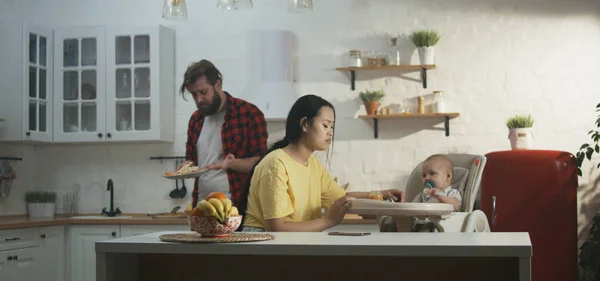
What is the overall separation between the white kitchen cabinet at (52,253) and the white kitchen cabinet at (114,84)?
751 mm

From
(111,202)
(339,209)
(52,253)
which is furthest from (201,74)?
(339,209)

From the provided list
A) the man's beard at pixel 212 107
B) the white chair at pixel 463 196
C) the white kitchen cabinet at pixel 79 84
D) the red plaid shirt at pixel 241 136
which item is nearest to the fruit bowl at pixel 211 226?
the white chair at pixel 463 196

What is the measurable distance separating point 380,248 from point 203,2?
405 centimetres

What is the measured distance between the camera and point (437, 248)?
2.55 meters

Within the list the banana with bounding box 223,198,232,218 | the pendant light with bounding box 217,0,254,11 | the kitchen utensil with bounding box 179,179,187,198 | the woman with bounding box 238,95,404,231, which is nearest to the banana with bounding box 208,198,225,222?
the banana with bounding box 223,198,232,218

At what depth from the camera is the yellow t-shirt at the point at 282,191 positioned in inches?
135

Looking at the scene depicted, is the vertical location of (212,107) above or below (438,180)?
above

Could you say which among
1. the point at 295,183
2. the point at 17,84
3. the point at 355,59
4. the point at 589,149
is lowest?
the point at 295,183

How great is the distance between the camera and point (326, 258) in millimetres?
2879

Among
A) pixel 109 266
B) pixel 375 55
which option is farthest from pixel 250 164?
pixel 109 266

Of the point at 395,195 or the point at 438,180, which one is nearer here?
the point at 395,195

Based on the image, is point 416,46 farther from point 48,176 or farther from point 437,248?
point 437,248

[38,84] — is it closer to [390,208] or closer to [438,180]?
[438,180]

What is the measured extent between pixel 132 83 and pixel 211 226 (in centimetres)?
353
